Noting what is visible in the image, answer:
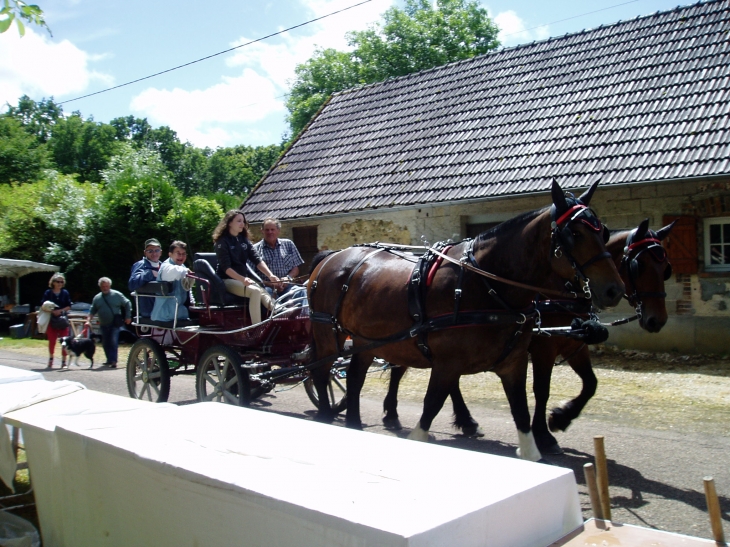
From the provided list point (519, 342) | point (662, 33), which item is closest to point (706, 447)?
point (519, 342)

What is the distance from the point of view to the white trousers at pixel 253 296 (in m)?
7.25

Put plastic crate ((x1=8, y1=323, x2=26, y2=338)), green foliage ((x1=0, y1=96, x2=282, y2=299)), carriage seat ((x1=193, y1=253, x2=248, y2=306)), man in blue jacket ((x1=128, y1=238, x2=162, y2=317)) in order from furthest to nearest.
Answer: plastic crate ((x1=8, y1=323, x2=26, y2=338)) → green foliage ((x1=0, y1=96, x2=282, y2=299)) → man in blue jacket ((x1=128, y1=238, x2=162, y2=317)) → carriage seat ((x1=193, y1=253, x2=248, y2=306))

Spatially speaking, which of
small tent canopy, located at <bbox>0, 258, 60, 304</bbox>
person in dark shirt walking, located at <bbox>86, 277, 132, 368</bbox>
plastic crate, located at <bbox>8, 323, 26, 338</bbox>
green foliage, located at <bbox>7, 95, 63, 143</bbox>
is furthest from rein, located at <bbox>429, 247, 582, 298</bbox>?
green foliage, located at <bbox>7, 95, 63, 143</bbox>

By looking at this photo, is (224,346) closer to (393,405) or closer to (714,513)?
(393,405)

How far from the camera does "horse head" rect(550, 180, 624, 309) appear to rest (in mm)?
4512

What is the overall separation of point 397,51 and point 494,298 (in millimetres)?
28465

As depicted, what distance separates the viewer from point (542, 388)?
5.79 metres

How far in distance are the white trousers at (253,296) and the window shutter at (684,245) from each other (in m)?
6.62

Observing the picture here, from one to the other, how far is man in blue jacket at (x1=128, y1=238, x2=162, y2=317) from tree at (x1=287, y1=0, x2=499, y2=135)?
78.9 feet

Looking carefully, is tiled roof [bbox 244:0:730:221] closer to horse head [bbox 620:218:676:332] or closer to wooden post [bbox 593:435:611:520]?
horse head [bbox 620:218:676:332]

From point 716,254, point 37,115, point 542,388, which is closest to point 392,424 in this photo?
point 542,388

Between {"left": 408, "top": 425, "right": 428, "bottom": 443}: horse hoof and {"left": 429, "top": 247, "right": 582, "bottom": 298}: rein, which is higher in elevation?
{"left": 429, "top": 247, "right": 582, "bottom": 298}: rein

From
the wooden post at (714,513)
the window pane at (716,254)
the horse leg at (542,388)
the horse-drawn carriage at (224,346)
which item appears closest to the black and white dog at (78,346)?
the horse-drawn carriage at (224,346)

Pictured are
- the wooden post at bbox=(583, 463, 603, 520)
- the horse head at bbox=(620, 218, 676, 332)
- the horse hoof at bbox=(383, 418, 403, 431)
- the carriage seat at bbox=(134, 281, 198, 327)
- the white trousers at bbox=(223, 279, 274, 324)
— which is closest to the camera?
the wooden post at bbox=(583, 463, 603, 520)
